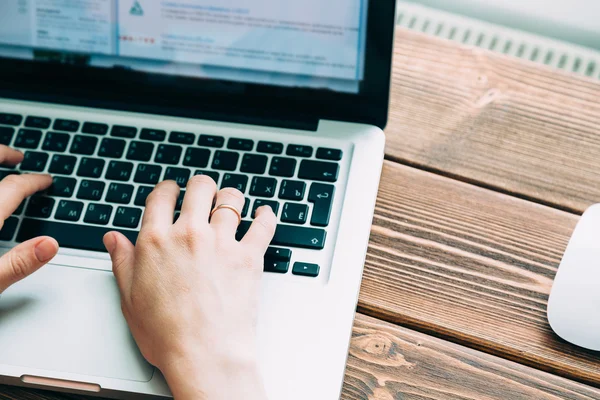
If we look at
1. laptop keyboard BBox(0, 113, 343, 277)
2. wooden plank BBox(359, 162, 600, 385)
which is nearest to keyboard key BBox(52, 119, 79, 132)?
laptop keyboard BBox(0, 113, 343, 277)

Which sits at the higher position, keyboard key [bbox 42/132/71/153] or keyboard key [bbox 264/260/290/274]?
keyboard key [bbox 42/132/71/153]

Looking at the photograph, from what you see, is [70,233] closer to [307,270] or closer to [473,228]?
[307,270]

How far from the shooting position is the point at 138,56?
61 cm

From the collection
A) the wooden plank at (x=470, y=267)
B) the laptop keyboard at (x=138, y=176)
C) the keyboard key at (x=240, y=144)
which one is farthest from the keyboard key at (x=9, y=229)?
the wooden plank at (x=470, y=267)

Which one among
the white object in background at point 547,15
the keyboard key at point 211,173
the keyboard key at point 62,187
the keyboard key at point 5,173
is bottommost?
the keyboard key at point 62,187

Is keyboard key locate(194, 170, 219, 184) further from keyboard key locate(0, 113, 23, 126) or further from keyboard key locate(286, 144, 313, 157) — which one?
keyboard key locate(0, 113, 23, 126)

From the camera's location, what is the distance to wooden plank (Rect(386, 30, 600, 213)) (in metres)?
0.63

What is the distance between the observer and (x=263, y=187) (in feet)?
1.86

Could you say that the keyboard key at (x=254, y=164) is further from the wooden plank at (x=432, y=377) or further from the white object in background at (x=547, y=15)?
the white object in background at (x=547, y=15)

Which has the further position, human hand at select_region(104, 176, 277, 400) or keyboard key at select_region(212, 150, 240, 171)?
keyboard key at select_region(212, 150, 240, 171)

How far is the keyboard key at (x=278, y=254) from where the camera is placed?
521 millimetres

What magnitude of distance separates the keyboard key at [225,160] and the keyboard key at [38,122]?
182 millimetres

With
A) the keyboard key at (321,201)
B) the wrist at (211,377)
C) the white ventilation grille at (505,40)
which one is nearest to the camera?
the wrist at (211,377)

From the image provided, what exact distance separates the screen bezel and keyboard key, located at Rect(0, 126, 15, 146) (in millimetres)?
45
